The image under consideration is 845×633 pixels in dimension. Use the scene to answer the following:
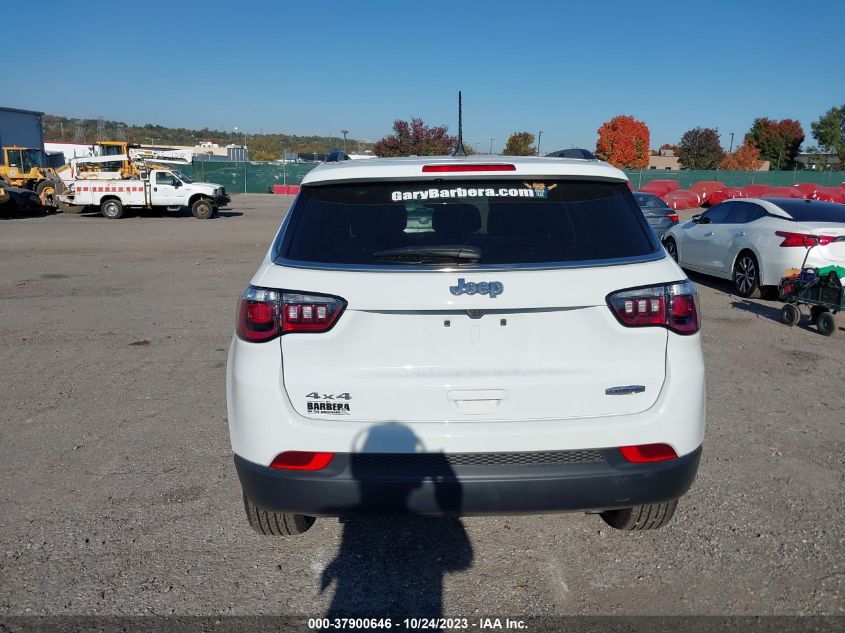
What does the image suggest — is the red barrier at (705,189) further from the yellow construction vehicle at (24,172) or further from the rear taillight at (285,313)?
the rear taillight at (285,313)

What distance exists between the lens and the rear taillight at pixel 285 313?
2.66 metres

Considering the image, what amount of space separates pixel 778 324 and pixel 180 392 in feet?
23.4

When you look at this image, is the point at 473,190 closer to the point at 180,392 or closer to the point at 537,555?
the point at 537,555

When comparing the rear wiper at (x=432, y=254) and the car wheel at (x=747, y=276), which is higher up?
the rear wiper at (x=432, y=254)

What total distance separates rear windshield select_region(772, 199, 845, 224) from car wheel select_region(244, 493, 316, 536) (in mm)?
8881

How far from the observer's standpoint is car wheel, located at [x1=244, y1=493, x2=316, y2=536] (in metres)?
3.24

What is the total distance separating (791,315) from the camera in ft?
27.3

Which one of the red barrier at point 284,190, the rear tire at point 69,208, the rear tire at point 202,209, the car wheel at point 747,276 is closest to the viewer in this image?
the car wheel at point 747,276

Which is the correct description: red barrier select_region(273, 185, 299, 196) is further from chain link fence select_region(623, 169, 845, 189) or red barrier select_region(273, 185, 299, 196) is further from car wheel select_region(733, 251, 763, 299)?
car wheel select_region(733, 251, 763, 299)

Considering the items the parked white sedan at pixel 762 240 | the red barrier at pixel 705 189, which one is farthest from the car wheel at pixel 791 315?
the red barrier at pixel 705 189

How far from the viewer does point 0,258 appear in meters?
14.6

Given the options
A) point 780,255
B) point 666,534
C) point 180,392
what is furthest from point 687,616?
point 780,255

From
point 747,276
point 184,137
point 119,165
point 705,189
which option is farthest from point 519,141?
point 184,137

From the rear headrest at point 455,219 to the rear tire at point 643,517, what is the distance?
1506mm
